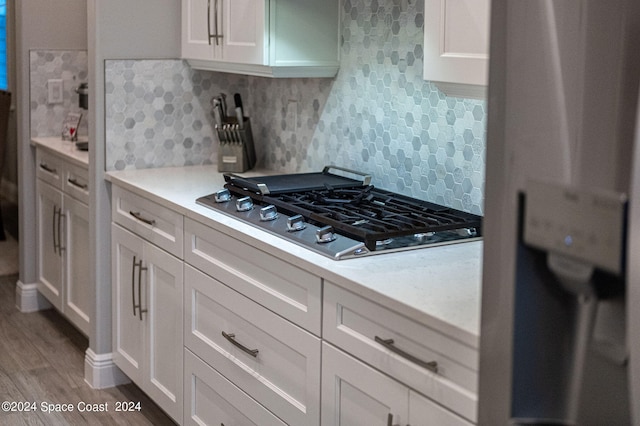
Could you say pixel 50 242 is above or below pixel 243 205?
below

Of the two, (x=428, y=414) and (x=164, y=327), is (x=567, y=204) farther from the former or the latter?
(x=164, y=327)

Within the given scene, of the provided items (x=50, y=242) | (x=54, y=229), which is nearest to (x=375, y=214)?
(x=54, y=229)

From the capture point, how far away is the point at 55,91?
4.62 metres

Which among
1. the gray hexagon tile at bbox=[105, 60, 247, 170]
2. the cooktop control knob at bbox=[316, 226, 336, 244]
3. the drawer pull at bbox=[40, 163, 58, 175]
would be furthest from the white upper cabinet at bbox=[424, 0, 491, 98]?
the drawer pull at bbox=[40, 163, 58, 175]

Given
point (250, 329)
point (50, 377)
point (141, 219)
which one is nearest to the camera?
point (250, 329)

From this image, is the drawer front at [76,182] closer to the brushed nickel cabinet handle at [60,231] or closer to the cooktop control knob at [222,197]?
the brushed nickel cabinet handle at [60,231]

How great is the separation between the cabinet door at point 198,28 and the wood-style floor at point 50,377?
1393mm

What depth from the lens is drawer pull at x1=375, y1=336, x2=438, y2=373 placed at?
1791mm

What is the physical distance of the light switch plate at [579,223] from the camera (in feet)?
3.52

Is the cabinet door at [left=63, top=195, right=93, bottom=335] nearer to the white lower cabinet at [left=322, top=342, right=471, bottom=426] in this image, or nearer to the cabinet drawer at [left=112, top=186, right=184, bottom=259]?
the cabinet drawer at [left=112, top=186, right=184, bottom=259]

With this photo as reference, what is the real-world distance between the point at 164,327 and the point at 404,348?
1455mm

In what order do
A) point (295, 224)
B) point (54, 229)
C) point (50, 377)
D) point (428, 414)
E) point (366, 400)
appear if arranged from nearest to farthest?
point (428, 414) < point (366, 400) < point (295, 224) < point (50, 377) < point (54, 229)

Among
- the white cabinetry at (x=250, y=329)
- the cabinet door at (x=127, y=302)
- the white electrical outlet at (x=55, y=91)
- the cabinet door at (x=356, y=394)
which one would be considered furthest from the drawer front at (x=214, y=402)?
the white electrical outlet at (x=55, y=91)

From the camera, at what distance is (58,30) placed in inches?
182
